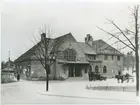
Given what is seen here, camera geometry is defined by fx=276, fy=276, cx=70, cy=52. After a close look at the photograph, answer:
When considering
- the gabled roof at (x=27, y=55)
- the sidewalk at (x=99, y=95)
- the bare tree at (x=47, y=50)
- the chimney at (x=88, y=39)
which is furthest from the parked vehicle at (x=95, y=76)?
the gabled roof at (x=27, y=55)

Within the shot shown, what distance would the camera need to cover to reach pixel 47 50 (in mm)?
2787

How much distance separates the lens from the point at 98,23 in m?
2.88

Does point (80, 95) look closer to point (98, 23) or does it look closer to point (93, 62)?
point (93, 62)

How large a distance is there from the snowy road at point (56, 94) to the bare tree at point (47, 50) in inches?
4.0

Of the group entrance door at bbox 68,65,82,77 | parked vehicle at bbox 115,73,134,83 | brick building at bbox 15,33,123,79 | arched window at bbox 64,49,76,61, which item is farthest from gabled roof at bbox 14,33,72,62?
parked vehicle at bbox 115,73,134,83

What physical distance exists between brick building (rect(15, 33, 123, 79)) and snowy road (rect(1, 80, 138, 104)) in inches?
4.6

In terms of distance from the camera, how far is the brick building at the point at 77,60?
2812 millimetres

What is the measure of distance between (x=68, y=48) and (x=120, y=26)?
1.96 ft

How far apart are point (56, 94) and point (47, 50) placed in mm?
455

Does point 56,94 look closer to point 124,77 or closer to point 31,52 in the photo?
point 31,52

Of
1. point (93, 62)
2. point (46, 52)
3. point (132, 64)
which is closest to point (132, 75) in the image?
point (132, 64)

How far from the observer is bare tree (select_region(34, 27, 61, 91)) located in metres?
2.78

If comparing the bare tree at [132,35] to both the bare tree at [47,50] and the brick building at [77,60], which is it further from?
the bare tree at [47,50]

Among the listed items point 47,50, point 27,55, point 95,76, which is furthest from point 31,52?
point 95,76
